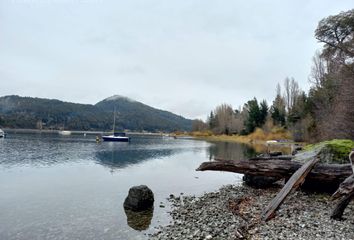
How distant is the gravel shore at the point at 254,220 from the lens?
8.05 metres

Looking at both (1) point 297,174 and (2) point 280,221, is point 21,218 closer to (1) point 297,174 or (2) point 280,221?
(2) point 280,221

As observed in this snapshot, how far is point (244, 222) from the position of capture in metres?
9.90

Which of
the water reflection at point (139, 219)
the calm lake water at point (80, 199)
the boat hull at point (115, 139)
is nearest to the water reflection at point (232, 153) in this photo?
the calm lake water at point (80, 199)

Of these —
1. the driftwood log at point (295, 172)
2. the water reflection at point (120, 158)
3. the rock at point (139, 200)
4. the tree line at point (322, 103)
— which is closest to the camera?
the driftwood log at point (295, 172)

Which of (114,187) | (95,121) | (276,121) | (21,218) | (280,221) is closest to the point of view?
(280,221)

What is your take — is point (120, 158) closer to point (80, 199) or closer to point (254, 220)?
point (80, 199)

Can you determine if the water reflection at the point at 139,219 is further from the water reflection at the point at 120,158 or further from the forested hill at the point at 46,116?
the forested hill at the point at 46,116

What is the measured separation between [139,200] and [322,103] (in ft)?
116

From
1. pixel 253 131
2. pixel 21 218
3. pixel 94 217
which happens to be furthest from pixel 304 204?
pixel 253 131

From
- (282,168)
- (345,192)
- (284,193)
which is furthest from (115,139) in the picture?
(345,192)

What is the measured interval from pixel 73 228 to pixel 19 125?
17582cm

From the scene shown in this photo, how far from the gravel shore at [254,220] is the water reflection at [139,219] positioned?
3.43 feet

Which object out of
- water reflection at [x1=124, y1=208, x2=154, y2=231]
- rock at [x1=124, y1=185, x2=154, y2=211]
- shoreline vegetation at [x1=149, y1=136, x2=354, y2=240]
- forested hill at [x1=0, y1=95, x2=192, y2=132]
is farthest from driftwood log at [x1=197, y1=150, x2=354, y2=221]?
forested hill at [x1=0, y1=95, x2=192, y2=132]

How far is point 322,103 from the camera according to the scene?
131ft
